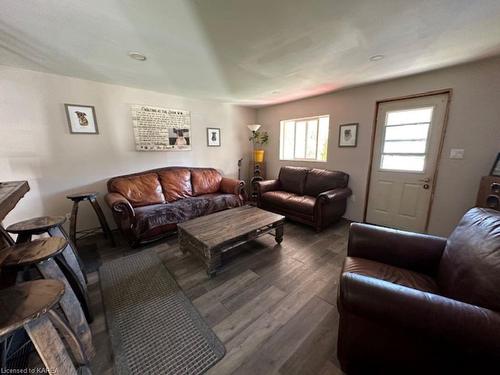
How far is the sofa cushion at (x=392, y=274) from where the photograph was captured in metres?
1.23

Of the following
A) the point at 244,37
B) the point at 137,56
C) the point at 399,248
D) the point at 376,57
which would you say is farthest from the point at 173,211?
the point at 376,57

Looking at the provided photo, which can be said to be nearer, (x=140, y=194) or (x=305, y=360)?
(x=305, y=360)

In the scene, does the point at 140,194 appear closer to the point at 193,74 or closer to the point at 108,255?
the point at 108,255

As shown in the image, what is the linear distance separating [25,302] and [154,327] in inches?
33.7

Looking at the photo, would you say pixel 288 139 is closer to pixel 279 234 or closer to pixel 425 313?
pixel 279 234

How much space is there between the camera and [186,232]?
212cm

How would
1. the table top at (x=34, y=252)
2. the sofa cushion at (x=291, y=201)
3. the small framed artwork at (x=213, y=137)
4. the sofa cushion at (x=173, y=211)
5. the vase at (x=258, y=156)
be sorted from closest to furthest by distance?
the table top at (x=34, y=252) → the sofa cushion at (x=173, y=211) → the sofa cushion at (x=291, y=201) → the small framed artwork at (x=213, y=137) → the vase at (x=258, y=156)

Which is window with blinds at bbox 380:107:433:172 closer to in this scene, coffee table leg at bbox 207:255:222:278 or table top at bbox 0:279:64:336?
coffee table leg at bbox 207:255:222:278

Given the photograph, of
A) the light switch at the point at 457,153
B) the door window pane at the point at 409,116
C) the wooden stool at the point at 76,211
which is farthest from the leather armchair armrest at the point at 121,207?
the light switch at the point at 457,153

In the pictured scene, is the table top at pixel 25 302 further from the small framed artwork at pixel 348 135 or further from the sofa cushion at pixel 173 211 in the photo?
the small framed artwork at pixel 348 135

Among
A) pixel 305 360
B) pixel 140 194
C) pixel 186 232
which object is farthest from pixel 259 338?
pixel 140 194

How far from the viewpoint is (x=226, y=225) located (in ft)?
7.37

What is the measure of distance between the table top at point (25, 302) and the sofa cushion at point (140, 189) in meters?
2.16

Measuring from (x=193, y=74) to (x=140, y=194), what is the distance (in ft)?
6.27
